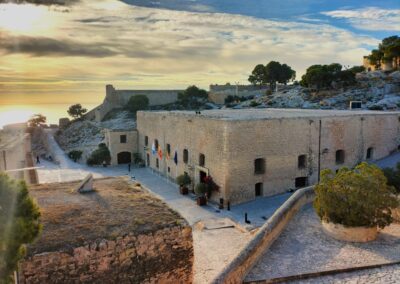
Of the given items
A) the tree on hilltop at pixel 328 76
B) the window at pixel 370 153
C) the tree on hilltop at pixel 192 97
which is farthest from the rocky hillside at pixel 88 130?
the window at pixel 370 153

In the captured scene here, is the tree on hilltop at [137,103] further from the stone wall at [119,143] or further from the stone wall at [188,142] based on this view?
the stone wall at [188,142]

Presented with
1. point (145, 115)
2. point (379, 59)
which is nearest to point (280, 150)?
→ point (145, 115)

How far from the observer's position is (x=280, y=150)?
20.0 metres

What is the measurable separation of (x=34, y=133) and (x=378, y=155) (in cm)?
5120

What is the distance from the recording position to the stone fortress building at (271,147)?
62.6 feet

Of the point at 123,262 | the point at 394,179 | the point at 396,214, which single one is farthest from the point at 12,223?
the point at 394,179

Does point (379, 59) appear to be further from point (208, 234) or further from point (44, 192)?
point (44, 192)

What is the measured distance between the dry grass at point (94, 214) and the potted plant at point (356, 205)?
4.10 m

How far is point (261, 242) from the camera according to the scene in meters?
8.83

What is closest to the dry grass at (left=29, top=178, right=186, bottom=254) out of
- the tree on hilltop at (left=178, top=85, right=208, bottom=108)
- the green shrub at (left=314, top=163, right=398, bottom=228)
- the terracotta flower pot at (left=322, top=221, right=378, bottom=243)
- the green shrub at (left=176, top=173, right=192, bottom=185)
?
the green shrub at (left=314, top=163, right=398, bottom=228)

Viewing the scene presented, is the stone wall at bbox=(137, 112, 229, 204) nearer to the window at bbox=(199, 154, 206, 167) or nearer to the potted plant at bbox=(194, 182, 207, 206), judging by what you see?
the window at bbox=(199, 154, 206, 167)

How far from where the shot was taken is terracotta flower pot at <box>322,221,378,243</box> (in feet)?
31.5

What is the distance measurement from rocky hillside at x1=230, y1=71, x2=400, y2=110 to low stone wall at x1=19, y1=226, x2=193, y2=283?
108 ft

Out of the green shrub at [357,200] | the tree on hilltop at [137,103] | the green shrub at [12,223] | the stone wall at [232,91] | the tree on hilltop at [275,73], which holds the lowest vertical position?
the green shrub at [357,200]
